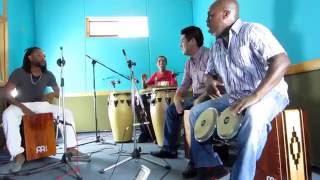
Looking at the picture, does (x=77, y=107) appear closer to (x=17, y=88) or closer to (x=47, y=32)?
(x=47, y=32)

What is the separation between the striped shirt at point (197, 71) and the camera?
2.97m

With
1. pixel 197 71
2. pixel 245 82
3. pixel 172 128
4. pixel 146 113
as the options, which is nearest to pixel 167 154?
pixel 172 128

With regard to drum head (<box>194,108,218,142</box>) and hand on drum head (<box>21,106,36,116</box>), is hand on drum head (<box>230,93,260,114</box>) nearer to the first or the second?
drum head (<box>194,108,218,142</box>)

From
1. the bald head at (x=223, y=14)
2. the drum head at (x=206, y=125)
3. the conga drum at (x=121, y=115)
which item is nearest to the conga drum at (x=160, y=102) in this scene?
the conga drum at (x=121, y=115)

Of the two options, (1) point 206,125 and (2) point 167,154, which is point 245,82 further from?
(2) point 167,154

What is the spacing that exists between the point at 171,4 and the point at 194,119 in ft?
15.7

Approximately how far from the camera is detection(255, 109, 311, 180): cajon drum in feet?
5.82

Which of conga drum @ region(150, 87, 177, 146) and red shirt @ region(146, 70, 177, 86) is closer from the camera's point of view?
conga drum @ region(150, 87, 177, 146)

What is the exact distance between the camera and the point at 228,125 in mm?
1766

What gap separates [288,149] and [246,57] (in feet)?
1.83

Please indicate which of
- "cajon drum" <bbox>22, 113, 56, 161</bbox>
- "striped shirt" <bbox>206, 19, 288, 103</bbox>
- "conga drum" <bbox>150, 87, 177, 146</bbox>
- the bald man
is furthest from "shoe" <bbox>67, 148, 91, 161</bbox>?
"striped shirt" <bbox>206, 19, 288, 103</bbox>

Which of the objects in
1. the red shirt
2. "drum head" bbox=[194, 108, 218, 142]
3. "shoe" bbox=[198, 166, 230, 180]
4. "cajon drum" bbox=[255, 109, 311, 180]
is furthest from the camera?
the red shirt

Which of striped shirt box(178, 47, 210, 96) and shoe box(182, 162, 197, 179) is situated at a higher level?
striped shirt box(178, 47, 210, 96)

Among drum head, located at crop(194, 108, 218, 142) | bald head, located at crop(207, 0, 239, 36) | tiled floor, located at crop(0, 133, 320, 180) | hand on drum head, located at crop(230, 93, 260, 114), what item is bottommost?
tiled floor, located at crop(0, 133, 320, 180)
